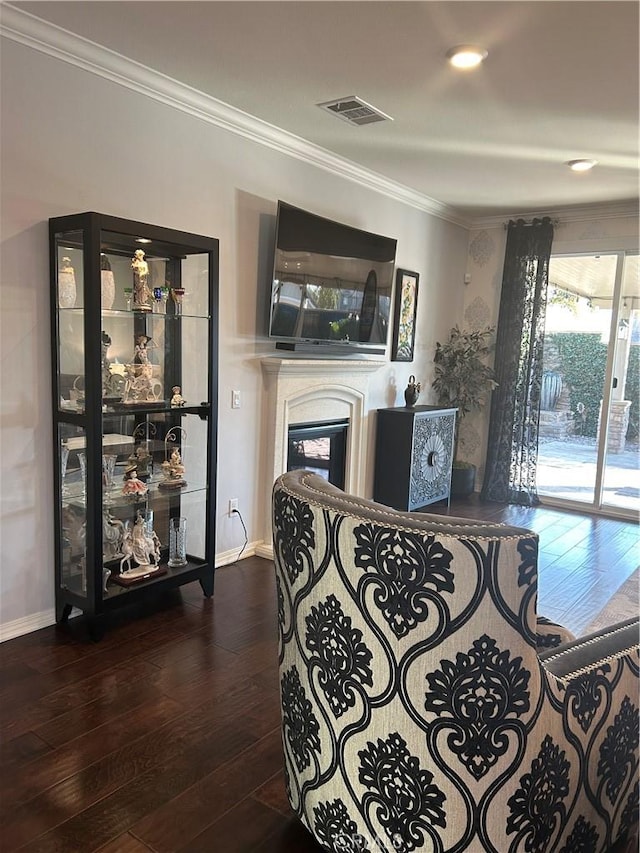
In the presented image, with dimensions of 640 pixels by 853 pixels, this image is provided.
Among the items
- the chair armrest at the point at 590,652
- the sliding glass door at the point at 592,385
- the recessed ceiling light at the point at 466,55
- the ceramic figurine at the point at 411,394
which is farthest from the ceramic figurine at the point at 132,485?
the sliding glass door at the point at 592,385

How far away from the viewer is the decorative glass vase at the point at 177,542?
10.8 ft

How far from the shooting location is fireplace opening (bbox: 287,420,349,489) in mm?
→ 4336

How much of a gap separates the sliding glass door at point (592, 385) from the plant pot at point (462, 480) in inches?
24.5

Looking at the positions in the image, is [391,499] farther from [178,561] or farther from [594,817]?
[594,817]

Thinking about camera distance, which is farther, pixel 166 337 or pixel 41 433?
pixel 166 337

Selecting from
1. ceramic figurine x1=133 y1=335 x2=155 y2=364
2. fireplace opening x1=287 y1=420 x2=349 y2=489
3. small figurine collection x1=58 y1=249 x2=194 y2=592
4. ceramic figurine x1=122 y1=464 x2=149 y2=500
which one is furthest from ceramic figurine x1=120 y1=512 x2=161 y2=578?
fireplace opening x1=287 y1=420 x2=349 y2=489

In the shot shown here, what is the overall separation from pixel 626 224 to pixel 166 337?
4.16 m

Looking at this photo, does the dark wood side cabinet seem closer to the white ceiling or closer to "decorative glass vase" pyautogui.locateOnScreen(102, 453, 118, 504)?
the white ceiling

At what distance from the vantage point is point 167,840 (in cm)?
174

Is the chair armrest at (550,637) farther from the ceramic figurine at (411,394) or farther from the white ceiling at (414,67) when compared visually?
the ceramic figurine at (411,394)

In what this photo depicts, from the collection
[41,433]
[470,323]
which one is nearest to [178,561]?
[41,433]

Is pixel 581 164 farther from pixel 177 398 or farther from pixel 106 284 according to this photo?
pixel 106 284

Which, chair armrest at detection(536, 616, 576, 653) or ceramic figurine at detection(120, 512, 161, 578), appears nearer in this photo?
chair armrest at detection(536, 616, 576, 653)

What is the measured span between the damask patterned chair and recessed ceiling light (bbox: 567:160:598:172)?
3424 mm
